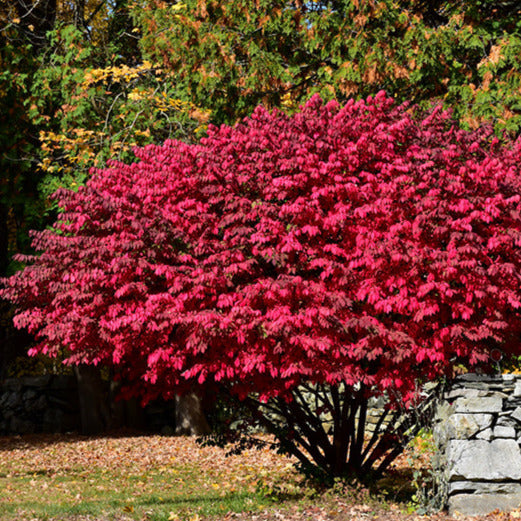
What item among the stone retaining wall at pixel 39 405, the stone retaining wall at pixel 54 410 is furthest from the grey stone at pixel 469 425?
the stone retaining wall at pixel 39 405

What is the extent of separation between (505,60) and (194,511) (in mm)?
8334

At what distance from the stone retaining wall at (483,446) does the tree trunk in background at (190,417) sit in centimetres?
1007

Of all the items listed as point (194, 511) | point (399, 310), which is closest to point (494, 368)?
point (399, 310)

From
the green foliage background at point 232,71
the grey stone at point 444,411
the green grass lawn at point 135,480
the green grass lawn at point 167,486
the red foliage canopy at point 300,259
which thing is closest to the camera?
the red foliage canopy at point 300,259

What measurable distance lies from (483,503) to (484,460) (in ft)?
1.27

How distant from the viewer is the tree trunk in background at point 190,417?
1698cm

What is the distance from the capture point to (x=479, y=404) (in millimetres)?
7414

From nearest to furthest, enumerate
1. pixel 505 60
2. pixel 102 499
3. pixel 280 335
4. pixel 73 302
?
pixel 280 335 → pixel 73 302 → pixel 102 499 → pixel 505 60

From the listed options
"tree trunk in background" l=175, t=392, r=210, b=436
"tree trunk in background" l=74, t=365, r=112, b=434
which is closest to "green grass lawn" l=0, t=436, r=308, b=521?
"tree trunk in background" l=175, t=392, r=210, b=436

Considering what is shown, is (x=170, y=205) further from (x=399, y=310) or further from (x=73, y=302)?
(x=399, y=310)

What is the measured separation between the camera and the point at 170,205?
7.63 m

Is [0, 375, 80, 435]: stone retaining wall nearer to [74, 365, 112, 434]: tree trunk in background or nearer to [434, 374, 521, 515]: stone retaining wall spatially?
[74, 365, 112, 434]: tree trunk in background

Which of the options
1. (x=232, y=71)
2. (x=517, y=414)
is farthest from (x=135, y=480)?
(x=232, y=71)

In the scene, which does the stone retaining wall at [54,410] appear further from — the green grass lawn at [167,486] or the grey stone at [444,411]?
the grey stone at [444,411]
